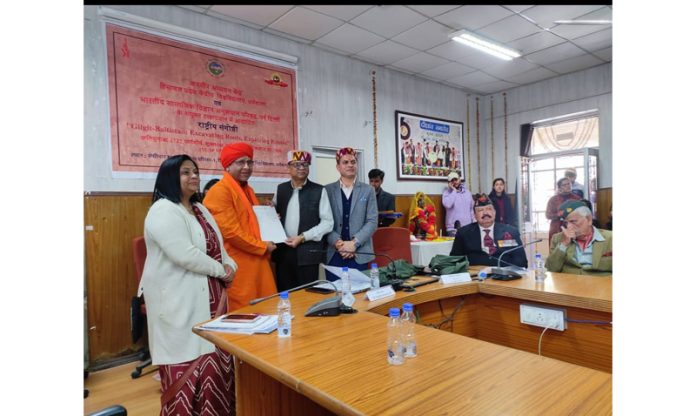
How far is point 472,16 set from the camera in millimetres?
4148

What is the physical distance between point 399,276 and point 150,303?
51.6 inches

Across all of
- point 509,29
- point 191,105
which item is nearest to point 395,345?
point 191,105

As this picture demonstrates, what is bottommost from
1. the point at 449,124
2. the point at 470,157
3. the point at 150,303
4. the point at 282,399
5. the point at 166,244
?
the point at 282,399

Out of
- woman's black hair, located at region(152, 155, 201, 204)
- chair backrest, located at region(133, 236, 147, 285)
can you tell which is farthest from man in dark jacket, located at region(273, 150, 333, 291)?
woman's black hair, located at region(152, 155, 201, 204)

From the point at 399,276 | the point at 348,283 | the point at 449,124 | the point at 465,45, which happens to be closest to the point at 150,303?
the point at 348,283

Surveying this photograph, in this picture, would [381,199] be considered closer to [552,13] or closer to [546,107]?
[552,13]

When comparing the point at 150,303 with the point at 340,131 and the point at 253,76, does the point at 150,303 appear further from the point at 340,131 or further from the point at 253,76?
the point at 340,131

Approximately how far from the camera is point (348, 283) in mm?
2008

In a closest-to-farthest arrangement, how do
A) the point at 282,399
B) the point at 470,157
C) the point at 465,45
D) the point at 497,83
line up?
the point at 282,399 < the point at 465,45 < the point at 497,83 < the point at 470,157

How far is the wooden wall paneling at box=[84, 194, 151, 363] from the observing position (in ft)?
10.1

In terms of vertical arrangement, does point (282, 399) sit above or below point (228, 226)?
below

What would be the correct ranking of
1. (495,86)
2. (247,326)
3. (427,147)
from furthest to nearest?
(495,86) → (427,147) → (247,326)

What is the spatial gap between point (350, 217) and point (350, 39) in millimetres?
2570

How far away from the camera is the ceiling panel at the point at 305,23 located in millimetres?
3953
